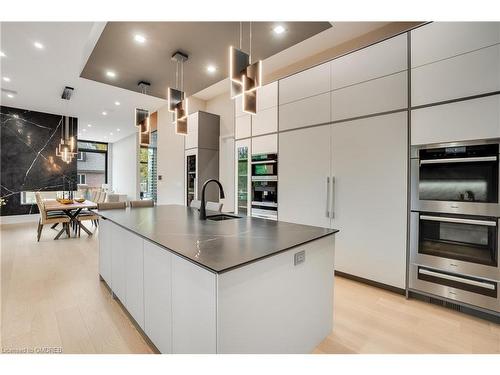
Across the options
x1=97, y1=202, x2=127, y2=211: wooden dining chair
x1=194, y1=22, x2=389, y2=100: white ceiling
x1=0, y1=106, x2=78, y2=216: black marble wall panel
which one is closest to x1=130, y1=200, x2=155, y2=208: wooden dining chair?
x1=97, y1=202, x2=127, y2=211: wooden dining chair

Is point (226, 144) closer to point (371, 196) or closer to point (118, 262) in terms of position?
point (371, 196)

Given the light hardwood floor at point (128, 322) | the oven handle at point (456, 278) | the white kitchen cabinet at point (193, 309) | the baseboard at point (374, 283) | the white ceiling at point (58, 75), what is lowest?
the light hardwood floor at point (128, 322)

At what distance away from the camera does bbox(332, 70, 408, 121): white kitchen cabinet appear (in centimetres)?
253

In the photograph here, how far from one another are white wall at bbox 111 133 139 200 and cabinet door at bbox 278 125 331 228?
7702 mm

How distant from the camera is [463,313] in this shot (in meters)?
2.23

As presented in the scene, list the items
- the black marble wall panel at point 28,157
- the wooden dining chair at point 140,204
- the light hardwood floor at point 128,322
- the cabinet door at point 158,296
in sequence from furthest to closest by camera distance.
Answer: the black marble wall panel at point 28,157, the wooden dining chair at point 140,204, the light hardwood floor at point 128,322, the cabinet door at point 158,296

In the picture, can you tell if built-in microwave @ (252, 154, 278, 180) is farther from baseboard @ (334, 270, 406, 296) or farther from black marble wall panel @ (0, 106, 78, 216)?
black marble wall panel @ (0, 106, 78, 216)

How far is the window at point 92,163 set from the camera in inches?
441

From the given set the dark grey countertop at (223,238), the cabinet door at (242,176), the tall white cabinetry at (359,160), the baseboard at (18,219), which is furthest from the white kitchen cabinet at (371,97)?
the baseboard at (18,219)

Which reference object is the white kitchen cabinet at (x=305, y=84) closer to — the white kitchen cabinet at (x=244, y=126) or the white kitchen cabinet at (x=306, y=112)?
the white kitchen cabinet at (x=306, y=112)

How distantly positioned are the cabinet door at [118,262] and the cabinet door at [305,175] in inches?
87.4
